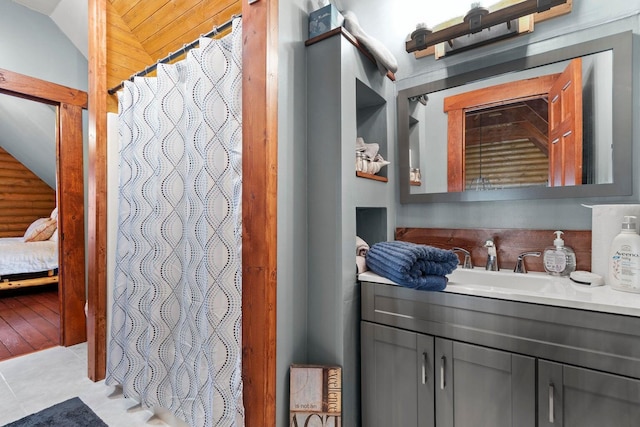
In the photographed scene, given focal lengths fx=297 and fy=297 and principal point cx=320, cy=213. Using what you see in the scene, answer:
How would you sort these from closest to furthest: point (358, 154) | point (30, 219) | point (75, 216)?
point (358, 154) < point (75, 216) < point (30, 219)

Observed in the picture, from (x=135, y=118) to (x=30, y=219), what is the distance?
5412 millimetres

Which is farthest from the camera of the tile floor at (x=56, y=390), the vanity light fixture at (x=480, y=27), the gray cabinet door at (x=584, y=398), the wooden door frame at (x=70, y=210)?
the wooden door frame at (x=70, y=210)

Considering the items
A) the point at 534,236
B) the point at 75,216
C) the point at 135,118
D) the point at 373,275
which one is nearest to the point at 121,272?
the point at 135,118

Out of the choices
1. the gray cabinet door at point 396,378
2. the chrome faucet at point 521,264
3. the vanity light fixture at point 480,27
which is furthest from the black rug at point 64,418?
the vanity light fixture at point 480,27

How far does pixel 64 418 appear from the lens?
1.60 m

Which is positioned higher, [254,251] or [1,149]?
[1,149]

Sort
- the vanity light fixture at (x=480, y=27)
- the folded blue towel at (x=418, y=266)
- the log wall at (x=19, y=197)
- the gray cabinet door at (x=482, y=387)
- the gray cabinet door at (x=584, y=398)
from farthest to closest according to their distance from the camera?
1. the log wall at (x=19, y=197)
2. the vanity light fixture at (x=480, y=27)
3. the folded blue towel at (x=418, y=266)
4. the gray cabinet door at (x=482, y=387)
5. the gray cabinet door at (x=584, y=398)

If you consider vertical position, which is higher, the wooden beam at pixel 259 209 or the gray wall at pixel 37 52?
the gray wall at pixel 37 52

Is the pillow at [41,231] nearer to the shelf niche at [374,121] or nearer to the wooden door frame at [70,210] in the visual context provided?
the wooden door frame at [70,210]

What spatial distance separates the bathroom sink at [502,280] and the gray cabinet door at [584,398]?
35 cm

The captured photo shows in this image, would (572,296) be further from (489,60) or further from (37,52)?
(37,52)

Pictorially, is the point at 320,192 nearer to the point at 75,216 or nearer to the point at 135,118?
the point at 135,118

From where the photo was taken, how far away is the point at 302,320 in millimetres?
1330

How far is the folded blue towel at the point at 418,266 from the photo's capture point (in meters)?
1.13
